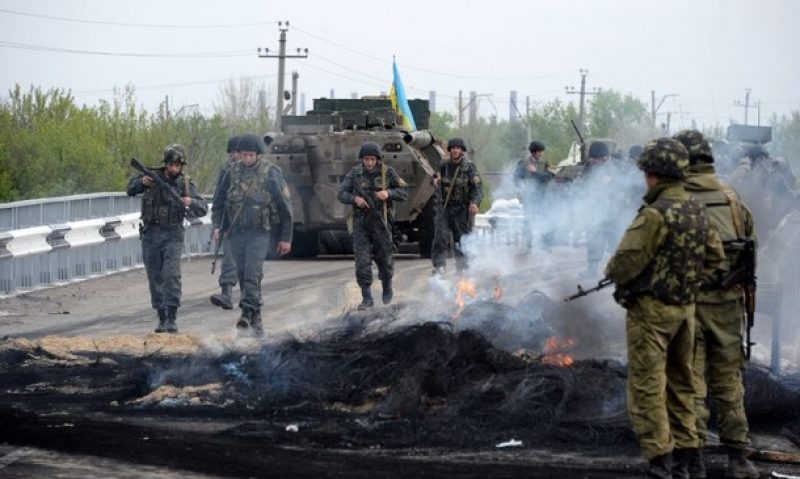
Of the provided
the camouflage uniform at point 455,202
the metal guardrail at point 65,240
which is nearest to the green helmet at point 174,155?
the metal guardrail at point 65,240

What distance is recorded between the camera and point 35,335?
13.9m

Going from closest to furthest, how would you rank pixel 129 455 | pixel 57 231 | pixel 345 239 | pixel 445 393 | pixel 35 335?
1. pixel 129 455
2. pixel 445 393
3. pixel 35 335
4. pixel 57 231
5. pixel 345 239

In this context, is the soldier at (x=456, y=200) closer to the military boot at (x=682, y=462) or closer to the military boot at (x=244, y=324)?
the military boot at (x=244, y=324)

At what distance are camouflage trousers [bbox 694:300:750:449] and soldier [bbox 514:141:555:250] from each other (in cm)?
1436

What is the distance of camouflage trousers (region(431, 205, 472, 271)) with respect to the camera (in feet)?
60.3

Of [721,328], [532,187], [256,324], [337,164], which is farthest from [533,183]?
[721,328]

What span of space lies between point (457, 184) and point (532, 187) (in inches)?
209

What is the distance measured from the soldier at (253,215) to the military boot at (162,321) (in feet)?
2.40

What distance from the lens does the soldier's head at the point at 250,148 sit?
46.2ft

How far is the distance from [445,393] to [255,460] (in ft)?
6.48

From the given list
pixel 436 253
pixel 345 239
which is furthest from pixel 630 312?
pixel 345 239

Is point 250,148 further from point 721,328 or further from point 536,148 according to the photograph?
point 536,148

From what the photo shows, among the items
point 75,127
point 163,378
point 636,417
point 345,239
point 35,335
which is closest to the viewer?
point 636,417

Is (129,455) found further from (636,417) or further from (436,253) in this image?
(436,253)
